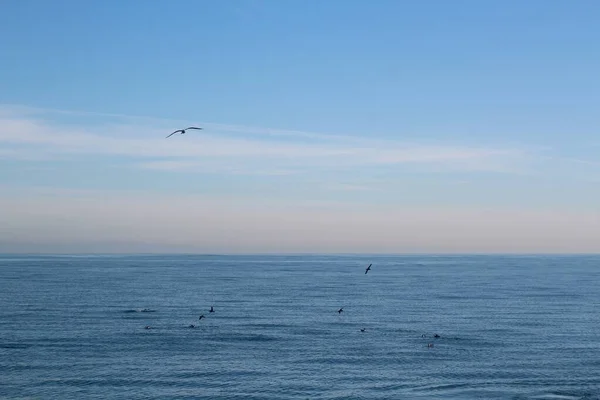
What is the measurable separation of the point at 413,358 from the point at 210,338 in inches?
1030

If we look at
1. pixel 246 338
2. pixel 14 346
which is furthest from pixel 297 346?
pixel 14 346

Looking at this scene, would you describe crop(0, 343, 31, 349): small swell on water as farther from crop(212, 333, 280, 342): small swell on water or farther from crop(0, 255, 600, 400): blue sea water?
crop(212, 333, 280, 342): small swell on water

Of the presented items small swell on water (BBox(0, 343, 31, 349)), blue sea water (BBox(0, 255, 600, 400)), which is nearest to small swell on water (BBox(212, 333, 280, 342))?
blue sea water (BBox(0, 255, 600, 400))

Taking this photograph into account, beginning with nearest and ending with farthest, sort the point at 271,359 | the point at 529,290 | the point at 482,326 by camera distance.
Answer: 1. the point at 271,359
2. the point at 482,326
3. the point at 529,290

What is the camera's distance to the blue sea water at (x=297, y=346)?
62688mm

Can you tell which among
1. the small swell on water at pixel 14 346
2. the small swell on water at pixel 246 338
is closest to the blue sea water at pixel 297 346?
the small swell on water at pixel 246 338

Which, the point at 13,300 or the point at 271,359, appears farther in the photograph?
the point at 13,300

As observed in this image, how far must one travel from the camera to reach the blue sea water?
206 ft

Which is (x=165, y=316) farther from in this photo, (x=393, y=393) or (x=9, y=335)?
(x=393, y=393)

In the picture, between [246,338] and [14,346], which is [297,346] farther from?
[14,346]

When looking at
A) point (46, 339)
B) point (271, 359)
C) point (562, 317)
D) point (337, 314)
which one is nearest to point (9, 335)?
point (46, 339)

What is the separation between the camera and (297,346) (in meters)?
81.3

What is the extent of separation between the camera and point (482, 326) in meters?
98.0

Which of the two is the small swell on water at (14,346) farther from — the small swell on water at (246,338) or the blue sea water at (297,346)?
the small swell on water at (246,338)
